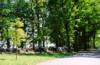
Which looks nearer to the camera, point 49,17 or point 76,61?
point 76,61

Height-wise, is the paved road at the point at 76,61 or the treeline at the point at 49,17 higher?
the treeline at the point at 49,17

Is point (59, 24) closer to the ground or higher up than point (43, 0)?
closer to the ground

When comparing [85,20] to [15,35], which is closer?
[15,35]

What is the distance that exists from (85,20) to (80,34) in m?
11.3

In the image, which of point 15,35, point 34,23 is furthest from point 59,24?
point 15,35

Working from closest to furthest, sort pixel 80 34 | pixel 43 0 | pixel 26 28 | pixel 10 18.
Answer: pixel 43 0 → pixel 10 18 → pixel 26 28 → pixel 80 34

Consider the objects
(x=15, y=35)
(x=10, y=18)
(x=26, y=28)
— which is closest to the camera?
(x=15, y=35)

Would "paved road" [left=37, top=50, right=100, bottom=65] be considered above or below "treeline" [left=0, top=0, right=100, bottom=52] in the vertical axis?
below

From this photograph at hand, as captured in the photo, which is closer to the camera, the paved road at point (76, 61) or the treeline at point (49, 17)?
the paved road at point (76, 61)

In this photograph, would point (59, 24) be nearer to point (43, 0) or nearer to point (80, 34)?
point (43, 0)

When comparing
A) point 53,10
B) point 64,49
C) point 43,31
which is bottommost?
point 64,49

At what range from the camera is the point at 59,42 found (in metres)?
62.1

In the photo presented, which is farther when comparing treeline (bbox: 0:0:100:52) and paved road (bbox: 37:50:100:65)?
treeline (bbox: 0:0:100:52)

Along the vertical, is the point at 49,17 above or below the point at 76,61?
above
